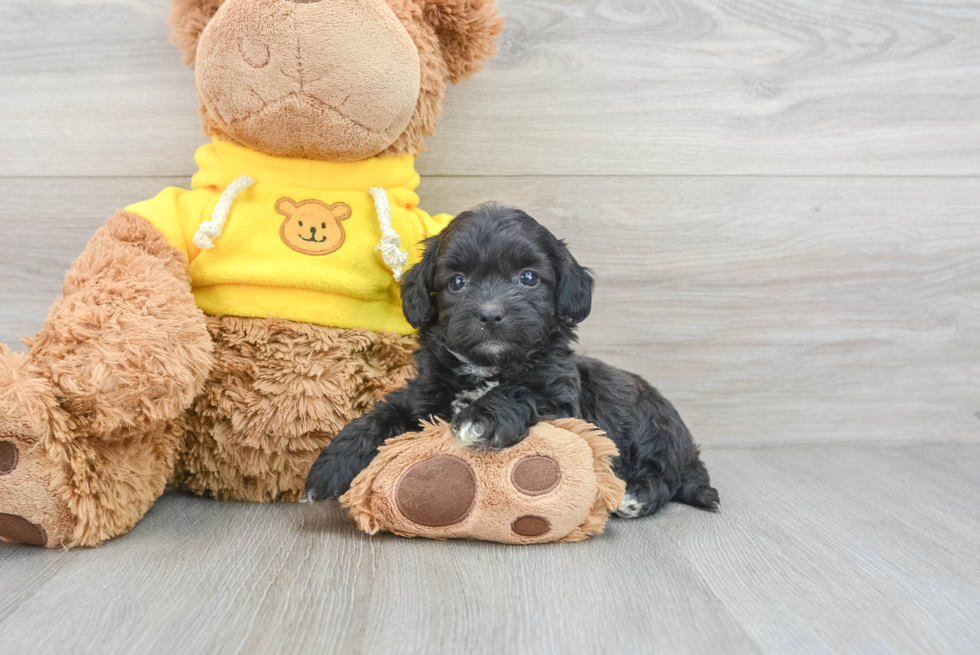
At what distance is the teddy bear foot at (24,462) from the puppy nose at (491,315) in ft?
2.53

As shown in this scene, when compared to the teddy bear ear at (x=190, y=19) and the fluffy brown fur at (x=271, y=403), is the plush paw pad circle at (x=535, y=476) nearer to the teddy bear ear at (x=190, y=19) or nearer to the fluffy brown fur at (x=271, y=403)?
the fluffy brown fur at (x=271, y=403)

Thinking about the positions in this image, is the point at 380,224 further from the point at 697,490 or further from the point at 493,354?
the point at 697,490

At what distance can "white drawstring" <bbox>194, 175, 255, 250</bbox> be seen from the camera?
1.55 meters

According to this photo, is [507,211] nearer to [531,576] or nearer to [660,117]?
[531,576]

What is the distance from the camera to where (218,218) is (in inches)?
61.6

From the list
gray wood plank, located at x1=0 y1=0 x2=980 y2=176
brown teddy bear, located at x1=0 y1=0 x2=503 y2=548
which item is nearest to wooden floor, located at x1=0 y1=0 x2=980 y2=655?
gray wood plank, located at x1=0 y1=0 x2=980 y2=176

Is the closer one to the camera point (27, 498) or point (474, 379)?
point (27, 498)

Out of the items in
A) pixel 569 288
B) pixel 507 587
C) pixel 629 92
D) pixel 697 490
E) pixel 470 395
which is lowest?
pixel 697 490

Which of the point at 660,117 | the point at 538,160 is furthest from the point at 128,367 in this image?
the point at 660,117

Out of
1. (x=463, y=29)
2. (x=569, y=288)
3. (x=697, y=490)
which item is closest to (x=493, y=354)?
(x=569, y=288)

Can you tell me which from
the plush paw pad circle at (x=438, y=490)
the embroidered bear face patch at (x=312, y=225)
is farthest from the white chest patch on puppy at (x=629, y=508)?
the embroidered bear face patch at (x=312, y=225)

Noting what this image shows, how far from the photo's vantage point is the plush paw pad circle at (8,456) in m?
1.23

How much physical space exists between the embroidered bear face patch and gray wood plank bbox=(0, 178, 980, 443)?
19.6 inches

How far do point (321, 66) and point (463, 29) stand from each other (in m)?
0.40
